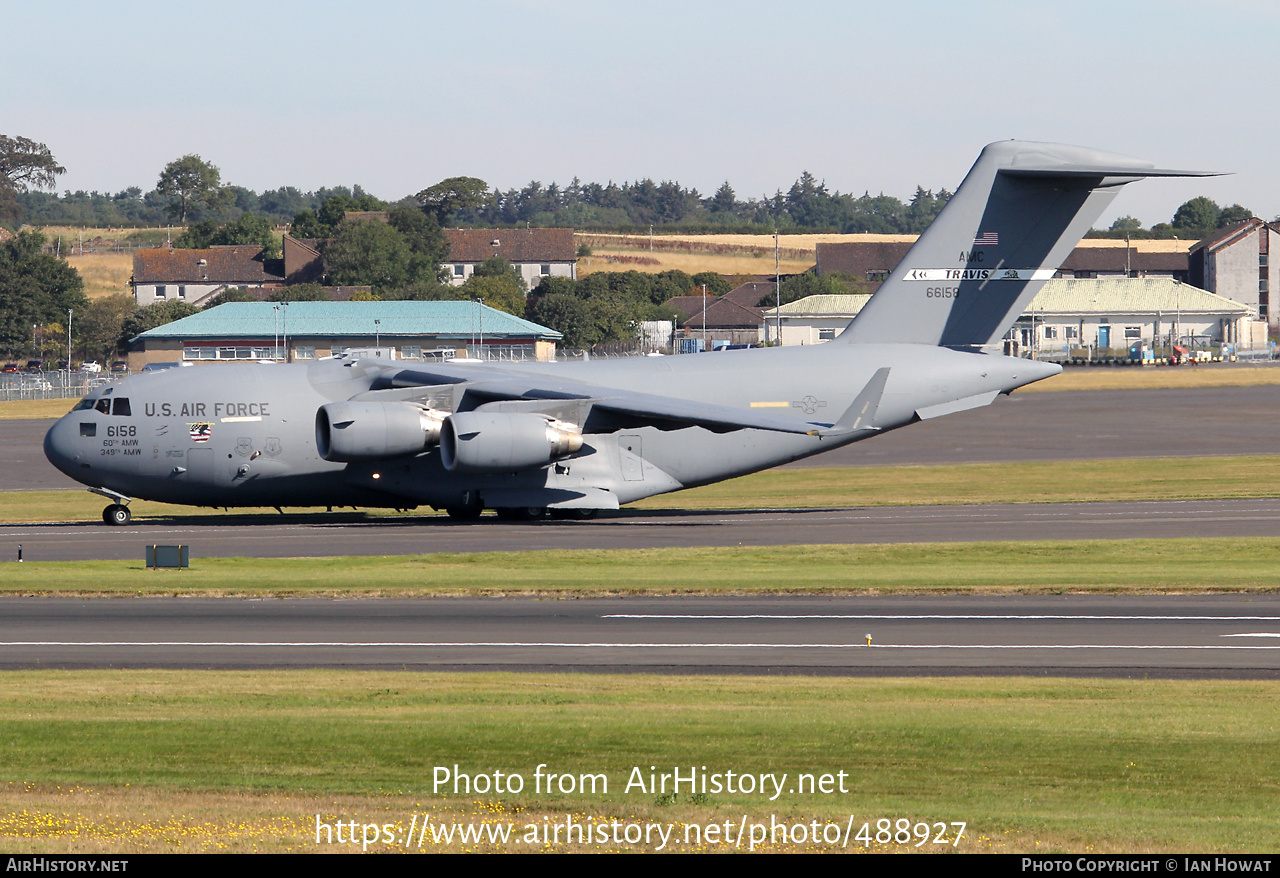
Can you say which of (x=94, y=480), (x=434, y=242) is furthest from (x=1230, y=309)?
(x=94, y=480)

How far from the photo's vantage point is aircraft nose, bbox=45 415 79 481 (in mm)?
31797

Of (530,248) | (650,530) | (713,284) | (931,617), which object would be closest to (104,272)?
(530,248)


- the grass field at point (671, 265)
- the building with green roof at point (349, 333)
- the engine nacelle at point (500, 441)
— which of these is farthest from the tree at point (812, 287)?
the engine nacelle at point (500, 441)

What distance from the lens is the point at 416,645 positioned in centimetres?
1805

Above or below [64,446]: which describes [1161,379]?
above

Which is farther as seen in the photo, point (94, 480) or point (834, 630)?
point (94, 480)

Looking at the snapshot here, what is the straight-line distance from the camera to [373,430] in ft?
98.9

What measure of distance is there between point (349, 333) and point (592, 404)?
69766 mm

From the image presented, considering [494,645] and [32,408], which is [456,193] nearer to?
[32,408]

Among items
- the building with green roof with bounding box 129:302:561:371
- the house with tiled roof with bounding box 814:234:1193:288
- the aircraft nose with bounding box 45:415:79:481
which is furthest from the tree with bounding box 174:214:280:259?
the aircraft nose with bounding box 45:415:79:481

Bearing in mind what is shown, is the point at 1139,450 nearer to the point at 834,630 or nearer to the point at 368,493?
the point at 368,493

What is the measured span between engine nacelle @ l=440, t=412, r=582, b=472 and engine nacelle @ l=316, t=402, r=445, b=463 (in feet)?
1.68

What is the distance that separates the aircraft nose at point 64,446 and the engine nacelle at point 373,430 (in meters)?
5.65

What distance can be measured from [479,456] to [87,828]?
21.2 metres
